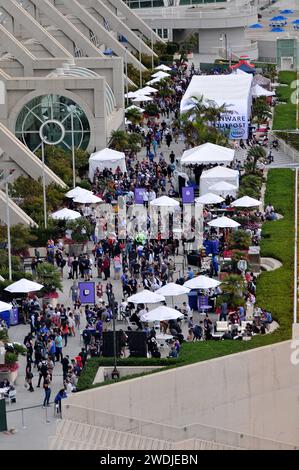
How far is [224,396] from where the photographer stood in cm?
4972

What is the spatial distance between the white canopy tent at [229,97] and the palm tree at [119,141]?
4227mm

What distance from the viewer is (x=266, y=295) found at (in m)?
59.8

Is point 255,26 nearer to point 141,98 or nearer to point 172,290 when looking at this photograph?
point 141,98

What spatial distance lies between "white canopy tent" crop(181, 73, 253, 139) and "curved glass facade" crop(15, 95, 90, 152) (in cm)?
640

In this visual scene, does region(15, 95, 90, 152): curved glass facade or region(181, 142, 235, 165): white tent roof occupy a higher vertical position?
region(15, 95, 90, 152): curved glass facade

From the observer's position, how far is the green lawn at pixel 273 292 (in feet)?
169

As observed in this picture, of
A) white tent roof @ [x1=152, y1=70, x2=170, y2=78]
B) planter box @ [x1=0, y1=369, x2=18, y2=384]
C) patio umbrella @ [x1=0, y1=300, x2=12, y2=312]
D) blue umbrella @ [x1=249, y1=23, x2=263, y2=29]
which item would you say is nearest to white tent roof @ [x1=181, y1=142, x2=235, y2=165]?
patio umbrella @ [x1=0, y1=300, x2=12, y2=312]

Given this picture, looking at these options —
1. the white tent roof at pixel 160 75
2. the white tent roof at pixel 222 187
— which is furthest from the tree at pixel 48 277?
the white tent roof at pixel 160 75

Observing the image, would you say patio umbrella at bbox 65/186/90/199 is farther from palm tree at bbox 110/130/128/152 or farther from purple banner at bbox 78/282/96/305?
purple banner at bbox 78/282/96/305

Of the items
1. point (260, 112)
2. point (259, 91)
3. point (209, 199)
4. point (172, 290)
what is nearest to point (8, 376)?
point (172, 290)

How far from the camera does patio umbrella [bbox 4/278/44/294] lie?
5797 centimetres

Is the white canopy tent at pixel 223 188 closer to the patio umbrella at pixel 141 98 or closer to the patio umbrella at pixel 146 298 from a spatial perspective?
the patio umbrella at pixel 146 298

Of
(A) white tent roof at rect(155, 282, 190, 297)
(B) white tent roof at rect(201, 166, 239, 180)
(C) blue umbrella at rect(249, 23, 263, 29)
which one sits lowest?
(A) white tent roof at rect(155, 282, 190, 297)
